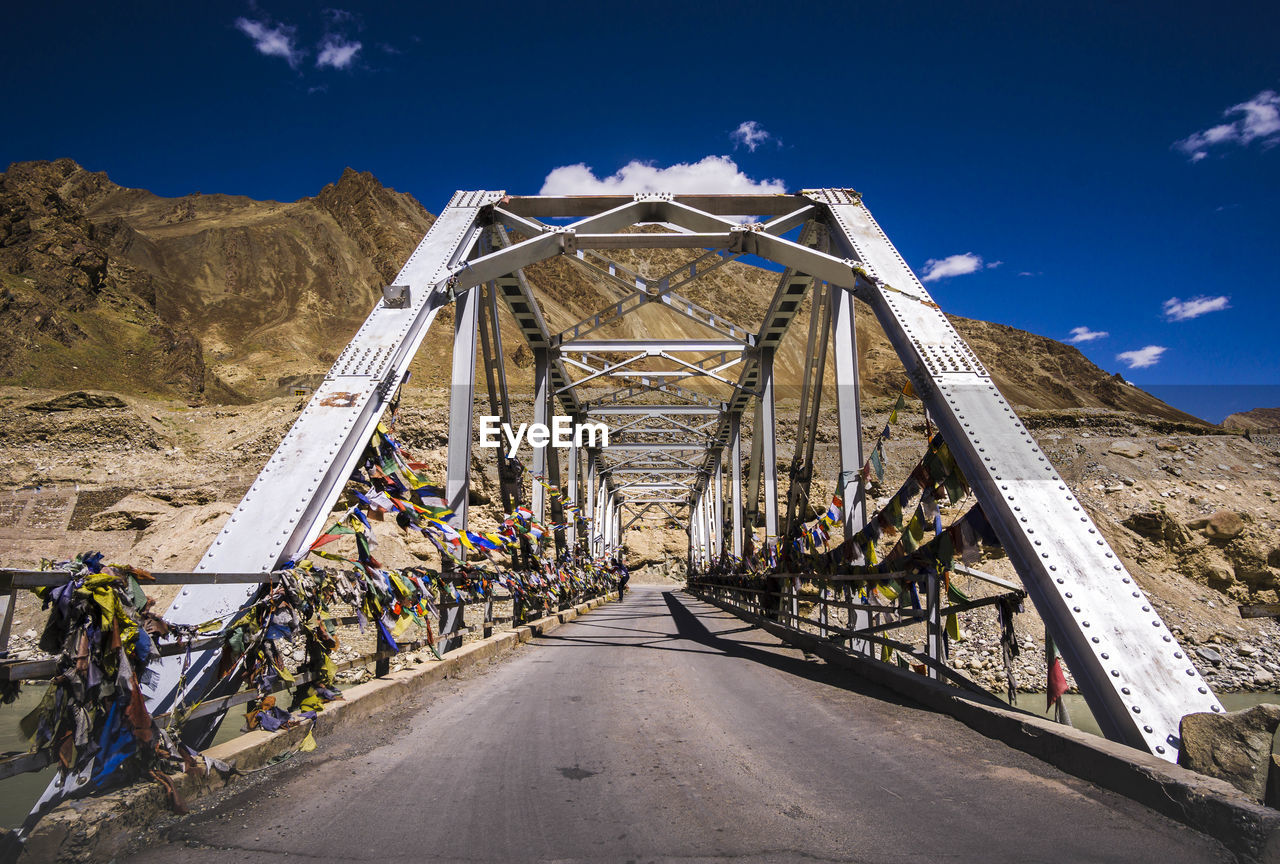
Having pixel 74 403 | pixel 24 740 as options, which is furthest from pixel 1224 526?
pixel 74 403

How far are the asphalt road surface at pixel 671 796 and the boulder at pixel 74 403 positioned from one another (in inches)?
1382

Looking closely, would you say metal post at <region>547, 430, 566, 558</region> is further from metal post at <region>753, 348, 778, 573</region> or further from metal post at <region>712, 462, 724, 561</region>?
metal post at <region>712, 462, 724, 561</region>

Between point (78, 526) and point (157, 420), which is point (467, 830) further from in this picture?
point (157, 420)

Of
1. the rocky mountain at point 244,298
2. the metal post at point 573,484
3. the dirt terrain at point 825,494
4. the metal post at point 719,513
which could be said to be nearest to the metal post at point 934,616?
the dirt terrain at point 825,494

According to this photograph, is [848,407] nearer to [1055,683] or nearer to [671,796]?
[1055,683]

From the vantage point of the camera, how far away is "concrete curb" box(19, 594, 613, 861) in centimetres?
202

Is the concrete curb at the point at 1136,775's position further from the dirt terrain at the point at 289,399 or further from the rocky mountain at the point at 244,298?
the rocky mountain at the point at 244,298

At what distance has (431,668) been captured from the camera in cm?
555

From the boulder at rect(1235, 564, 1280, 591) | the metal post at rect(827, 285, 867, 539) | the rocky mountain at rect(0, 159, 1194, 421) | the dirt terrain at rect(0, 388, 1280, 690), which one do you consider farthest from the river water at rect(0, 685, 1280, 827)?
the rocky mountain at rect(0, 159, 1194, 421)

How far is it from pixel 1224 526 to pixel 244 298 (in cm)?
7920

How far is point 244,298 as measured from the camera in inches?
2741

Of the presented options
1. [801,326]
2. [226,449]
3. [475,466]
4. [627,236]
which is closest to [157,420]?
[226,449]

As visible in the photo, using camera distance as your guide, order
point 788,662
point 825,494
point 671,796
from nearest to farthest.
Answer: point 671,796, point 788,662, point 825,494

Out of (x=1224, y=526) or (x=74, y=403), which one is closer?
(x=1224, y=526)
